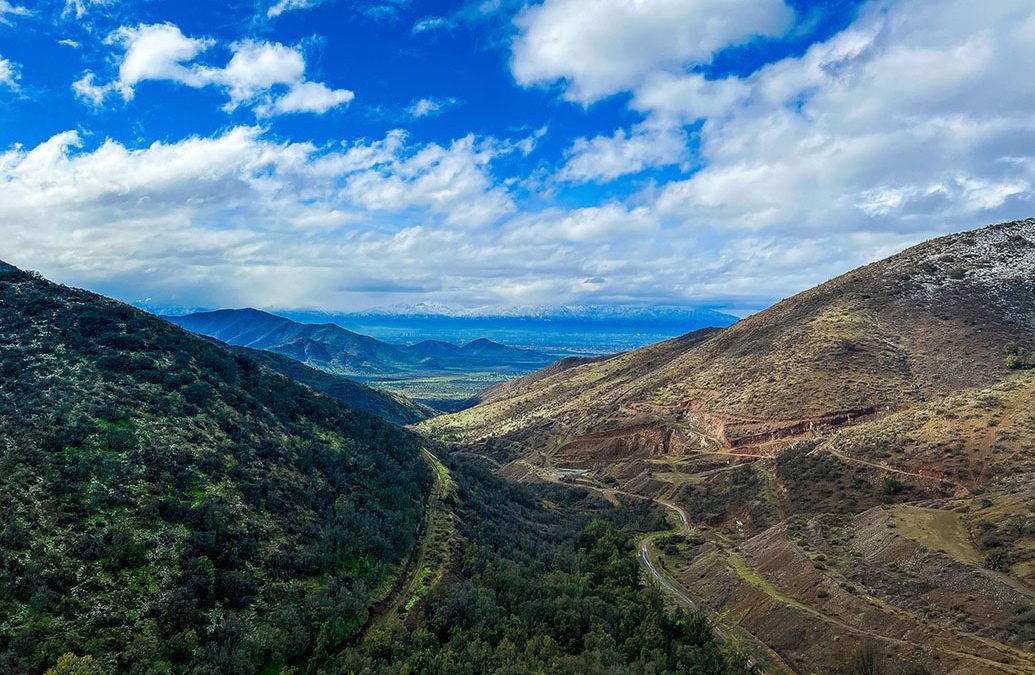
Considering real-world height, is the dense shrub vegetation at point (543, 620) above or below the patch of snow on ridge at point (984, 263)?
below

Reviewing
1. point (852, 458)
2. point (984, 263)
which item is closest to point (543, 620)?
point (852, 458)

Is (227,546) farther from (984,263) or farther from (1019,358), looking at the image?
(984,263)

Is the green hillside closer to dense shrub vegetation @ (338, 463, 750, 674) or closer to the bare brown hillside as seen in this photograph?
the bare brown hillside

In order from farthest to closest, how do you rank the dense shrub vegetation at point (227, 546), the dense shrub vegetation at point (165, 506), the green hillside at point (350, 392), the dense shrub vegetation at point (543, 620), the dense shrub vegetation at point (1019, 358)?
the green hillside at point (350, 392)
the dense shrub vegetation at point (1019, 358)
the dense shrub vegetation at point (543, 620)
the dense shrub vegetation at point (227, 546)
the dense shrub vegetation at point (165, 506)

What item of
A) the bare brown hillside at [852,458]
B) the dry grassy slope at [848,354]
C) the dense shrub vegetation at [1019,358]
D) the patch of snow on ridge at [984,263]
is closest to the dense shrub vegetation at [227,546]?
the bare brown hillside at [852,458]

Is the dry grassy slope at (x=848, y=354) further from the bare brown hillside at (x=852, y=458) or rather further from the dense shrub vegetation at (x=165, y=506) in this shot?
the dense shrub vegetation at (x=165, y=506)

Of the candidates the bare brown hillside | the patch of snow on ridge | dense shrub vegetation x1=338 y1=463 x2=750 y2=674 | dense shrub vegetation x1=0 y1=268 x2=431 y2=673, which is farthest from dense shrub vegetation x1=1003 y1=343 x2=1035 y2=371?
dense shrub vegetation x1=0 y1=268 x2=431 y2=673
